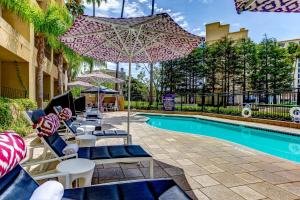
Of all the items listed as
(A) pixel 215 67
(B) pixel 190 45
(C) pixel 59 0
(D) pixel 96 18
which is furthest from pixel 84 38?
(A) pixel 215 67

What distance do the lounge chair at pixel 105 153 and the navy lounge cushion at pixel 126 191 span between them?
88 cm

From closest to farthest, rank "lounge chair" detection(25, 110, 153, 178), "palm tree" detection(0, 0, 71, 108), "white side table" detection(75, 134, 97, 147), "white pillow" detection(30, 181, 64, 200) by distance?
"white pillow" detection(30, 181, 64, 200), "lounge chair" detection(25, 110, 153, 178), "white side table" detection(75, 134, 97, 147), "palm tree" detection(0, 0, 71, 108)

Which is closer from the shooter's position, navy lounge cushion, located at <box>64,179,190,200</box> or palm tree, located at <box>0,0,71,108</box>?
navy lounge cushion, located at <box>64,179,190,200</box>

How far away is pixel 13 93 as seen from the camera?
1152 cm

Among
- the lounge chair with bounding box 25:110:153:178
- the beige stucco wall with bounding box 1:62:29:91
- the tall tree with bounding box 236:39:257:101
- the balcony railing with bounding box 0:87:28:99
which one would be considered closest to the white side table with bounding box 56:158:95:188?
the lounge chair with bounding box 25:110:153:178

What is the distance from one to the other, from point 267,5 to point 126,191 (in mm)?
2765

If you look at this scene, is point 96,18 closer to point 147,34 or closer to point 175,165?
point 147,34

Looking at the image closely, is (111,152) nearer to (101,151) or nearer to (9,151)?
(101,151)

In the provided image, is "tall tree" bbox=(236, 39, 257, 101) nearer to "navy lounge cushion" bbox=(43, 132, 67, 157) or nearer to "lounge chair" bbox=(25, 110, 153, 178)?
"lounge chair" bbox=(25, 110, 153, 178)

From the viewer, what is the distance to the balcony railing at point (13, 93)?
37.0 feet

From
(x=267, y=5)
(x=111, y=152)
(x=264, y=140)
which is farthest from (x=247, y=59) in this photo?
(x=111, y=152)

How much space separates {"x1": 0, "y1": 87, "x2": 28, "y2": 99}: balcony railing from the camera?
11.3m

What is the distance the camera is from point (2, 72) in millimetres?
11844

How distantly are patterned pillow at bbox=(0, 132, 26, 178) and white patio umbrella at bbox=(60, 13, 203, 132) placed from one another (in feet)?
9.07
